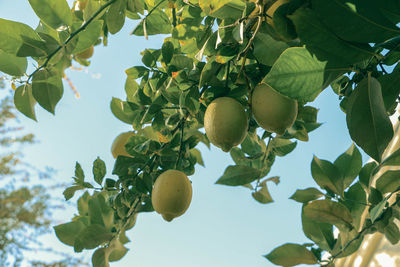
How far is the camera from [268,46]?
1.33 ft

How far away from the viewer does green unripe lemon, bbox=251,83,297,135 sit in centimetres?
40

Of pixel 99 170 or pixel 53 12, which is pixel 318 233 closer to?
pixel 99 170

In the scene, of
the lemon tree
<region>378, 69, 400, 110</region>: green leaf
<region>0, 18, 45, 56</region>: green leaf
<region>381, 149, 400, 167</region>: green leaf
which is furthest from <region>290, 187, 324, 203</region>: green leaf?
<region>0, 18, 45, 56</region>: green leaf

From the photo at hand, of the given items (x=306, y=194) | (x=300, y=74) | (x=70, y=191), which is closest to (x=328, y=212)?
(x=306, y=194)

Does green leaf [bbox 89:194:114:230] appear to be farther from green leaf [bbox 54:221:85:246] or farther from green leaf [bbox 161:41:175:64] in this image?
green leaf [bbox 161:41:175:64]

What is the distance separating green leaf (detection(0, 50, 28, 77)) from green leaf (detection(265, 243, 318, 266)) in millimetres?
573

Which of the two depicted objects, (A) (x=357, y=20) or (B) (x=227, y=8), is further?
(B) (x=227, y=8)

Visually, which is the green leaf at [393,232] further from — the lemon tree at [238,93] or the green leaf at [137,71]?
the green leaf at [137,71]

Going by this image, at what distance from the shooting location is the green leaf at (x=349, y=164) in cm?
67

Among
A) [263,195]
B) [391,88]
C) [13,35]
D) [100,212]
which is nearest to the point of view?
[391,88]

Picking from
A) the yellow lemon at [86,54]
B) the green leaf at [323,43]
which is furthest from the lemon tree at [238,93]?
the yellow lemon at [86,54]

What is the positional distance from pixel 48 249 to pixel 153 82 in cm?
530

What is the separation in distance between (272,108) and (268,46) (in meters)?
0.07

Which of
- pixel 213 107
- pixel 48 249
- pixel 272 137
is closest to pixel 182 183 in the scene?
pixel 213 107
